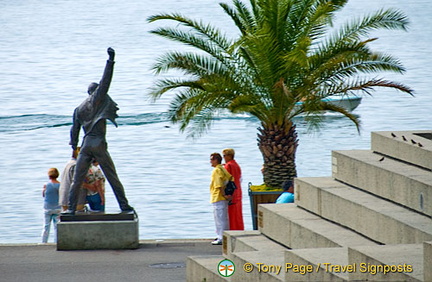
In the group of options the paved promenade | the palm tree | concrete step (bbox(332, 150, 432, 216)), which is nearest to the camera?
concrete step (bbox(332, 150, 432, 216))

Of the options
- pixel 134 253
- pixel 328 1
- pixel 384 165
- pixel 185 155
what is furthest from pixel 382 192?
pixel 185 155

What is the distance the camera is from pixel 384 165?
1152 centimetres

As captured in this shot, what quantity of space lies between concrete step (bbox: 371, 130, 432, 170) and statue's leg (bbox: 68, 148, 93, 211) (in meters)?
4.63

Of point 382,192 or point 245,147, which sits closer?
point 382,192

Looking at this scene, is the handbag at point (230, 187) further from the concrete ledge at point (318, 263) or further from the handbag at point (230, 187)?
the concrete ledge at point (318, 263)

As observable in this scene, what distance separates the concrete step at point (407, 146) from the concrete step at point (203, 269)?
7.55 feet

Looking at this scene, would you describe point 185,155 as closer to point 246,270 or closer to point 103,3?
point 246,270

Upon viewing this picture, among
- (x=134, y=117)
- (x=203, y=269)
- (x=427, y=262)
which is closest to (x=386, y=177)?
(x=203, y=269)

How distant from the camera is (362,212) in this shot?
10938 millimetres

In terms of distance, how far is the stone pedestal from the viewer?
1523 centimetres

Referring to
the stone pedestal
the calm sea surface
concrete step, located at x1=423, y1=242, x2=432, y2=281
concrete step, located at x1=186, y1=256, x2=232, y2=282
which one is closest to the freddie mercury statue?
the stone pedestal

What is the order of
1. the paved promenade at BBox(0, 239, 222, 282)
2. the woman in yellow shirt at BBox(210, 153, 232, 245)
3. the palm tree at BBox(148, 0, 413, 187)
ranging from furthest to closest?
the palm tree at BBox(148, 0, 413, 187)
the woman in yellow shirt at BBox(210, 153, 232, 245)
the paved promenade at BBox(0, 239, 222, 282)

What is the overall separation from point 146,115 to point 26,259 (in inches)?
1738

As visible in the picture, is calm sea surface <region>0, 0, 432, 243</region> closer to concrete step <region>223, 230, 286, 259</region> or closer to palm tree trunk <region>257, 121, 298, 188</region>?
palm tree trunk <region>257, 121, 298, 188</region>
